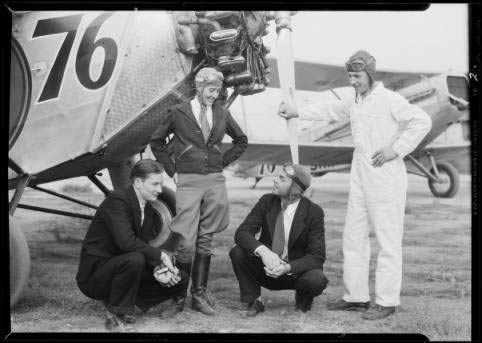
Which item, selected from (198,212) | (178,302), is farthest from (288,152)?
(178,302)

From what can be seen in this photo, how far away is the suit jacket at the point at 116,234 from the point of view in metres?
3.51

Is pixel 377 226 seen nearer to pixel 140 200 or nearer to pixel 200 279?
pixel 200 279

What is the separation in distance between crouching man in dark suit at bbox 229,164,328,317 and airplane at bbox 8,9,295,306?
0.67m

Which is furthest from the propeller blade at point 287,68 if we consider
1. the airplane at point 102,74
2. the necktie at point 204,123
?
the necktie at point 204,123

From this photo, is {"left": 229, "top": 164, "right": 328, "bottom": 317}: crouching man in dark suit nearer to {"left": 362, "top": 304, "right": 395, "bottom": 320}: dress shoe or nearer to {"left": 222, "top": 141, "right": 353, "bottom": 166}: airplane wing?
{"left": 362, "top": 304, "right": 395, "bottom": 320}: dress shoe

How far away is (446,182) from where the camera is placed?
9734mm

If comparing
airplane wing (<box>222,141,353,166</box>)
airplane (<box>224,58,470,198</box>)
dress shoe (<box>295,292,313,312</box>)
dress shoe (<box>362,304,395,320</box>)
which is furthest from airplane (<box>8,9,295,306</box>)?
airplane wing (<box>222,141,353,166</box>)

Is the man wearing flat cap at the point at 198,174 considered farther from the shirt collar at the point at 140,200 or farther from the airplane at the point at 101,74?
the airplane at the point at 101,74

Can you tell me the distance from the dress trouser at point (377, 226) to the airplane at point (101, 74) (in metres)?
1.14

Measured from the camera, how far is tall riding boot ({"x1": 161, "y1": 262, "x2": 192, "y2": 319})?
3686mm

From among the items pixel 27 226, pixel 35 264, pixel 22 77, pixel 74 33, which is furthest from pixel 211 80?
pixel 27 226

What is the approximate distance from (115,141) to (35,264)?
1715mm
